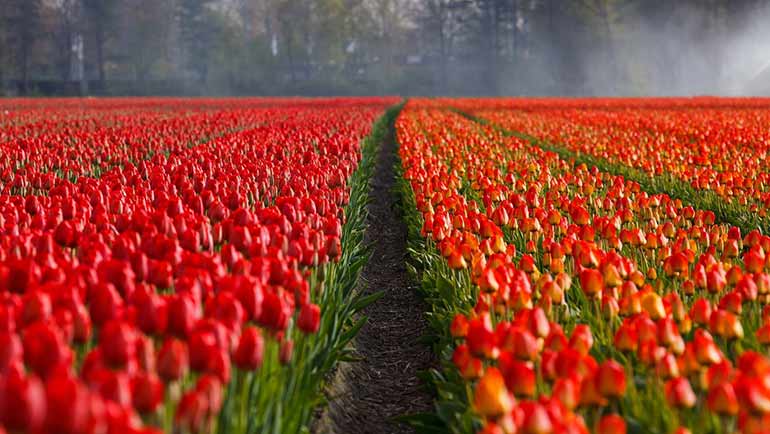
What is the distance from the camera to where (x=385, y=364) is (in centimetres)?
509

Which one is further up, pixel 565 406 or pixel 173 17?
pixel 173 17

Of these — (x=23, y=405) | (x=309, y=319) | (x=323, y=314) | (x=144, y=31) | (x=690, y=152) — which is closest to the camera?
(x=23, y=405)

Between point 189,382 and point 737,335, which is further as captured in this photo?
point 737,335

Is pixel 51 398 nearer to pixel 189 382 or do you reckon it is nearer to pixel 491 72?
pixel 189 382

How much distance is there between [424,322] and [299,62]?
245ft

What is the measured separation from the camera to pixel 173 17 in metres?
76.1

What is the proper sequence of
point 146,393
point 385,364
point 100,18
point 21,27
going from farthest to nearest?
1. point 100,18
2. point 21,27
3. point 385,364
4. point 146,393

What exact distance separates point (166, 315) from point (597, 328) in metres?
1.87

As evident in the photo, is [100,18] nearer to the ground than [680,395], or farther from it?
farther from it

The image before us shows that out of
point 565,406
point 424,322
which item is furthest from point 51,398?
point 424,322

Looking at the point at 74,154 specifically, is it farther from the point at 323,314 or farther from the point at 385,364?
the point at 323,314

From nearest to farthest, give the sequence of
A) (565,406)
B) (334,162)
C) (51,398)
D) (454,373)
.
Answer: (51,398), (565,406), (454,373), (334,162)

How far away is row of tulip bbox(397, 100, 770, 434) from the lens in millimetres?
2316

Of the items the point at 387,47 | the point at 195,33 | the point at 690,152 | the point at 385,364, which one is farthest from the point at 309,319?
the point at 387,47
